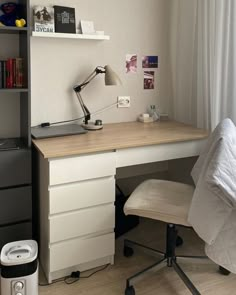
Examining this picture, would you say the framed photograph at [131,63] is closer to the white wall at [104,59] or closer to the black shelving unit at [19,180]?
the white wall at [104,59]

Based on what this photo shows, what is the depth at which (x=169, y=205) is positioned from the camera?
6.61 feet

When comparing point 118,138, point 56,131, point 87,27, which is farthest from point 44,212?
point 87,27

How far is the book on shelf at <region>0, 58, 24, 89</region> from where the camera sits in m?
2.15

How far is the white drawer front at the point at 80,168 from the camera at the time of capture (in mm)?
1996

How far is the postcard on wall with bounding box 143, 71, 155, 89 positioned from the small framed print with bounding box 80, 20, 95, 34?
23.7 inches

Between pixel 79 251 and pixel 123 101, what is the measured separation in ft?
4.12

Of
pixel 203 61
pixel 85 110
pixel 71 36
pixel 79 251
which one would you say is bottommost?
pixel 79 251

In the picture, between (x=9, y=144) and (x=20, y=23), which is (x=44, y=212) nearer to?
(x=9, y=144)

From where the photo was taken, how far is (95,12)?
2.63 meters

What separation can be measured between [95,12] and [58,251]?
5.56 feet

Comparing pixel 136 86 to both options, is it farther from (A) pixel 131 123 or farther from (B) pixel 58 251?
(B) pixel 58 251

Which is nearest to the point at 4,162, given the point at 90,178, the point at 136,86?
the point at 90,178

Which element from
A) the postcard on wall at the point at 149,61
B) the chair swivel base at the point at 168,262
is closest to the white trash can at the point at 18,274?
the chair swivel base at the point at 168,262

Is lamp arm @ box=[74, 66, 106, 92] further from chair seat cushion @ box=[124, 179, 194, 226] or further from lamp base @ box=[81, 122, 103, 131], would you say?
chair seat cushion @ box=[124, 179, 194, 226]
